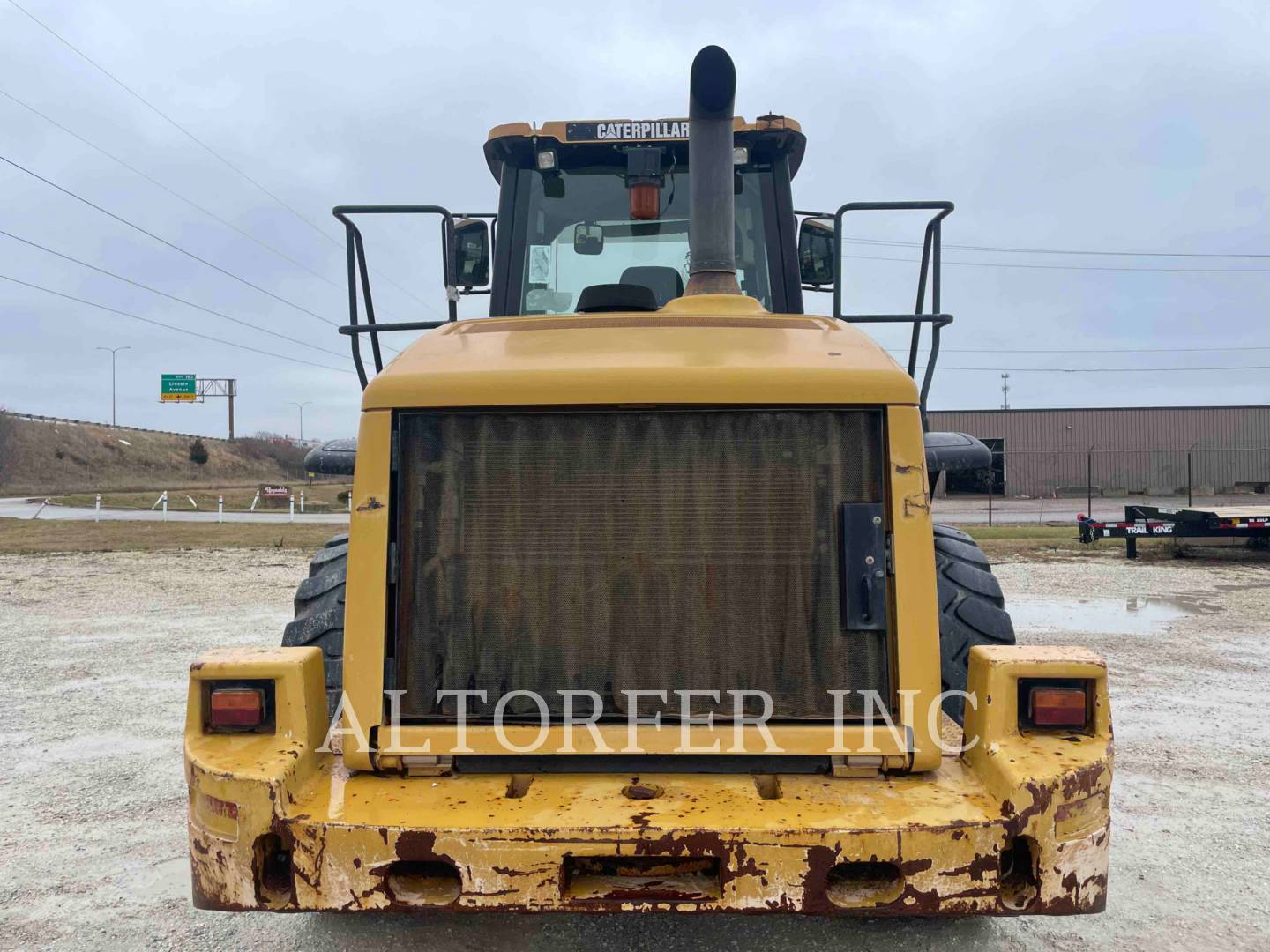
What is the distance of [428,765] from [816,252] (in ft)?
8.28

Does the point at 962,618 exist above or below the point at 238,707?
above

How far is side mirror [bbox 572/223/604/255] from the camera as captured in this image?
4059 mm

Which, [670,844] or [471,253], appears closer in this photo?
[670,844]

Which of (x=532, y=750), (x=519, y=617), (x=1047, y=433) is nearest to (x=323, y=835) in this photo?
(x=532, y=750)

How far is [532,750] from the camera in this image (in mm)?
2467

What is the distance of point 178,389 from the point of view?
204 ft

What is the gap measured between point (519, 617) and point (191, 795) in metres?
0.89

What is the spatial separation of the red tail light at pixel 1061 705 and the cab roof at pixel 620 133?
8.34 feet

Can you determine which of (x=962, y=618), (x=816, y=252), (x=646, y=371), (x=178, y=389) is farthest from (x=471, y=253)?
(x=178, y=389)

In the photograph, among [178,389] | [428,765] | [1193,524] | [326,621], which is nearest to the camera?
[428,765]

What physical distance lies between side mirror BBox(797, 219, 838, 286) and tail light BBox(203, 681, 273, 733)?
2.60 meters

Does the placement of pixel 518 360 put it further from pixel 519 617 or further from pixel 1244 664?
pixel 1244 664

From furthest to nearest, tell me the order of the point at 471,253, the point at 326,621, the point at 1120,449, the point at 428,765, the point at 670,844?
the point at 1120,449 → the point at 471,253 → the point at 326,621 → the point at 428,765 → the point at 670,844

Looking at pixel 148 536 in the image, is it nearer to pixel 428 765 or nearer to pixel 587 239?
pixel 587 239
